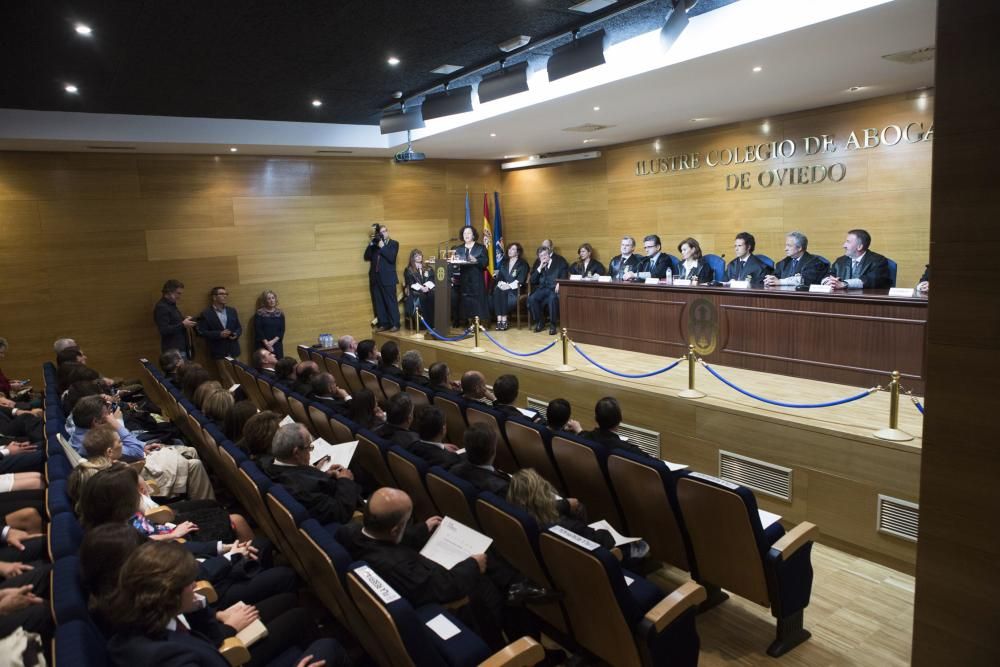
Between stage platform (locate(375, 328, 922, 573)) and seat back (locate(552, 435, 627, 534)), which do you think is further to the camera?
stage platform (locate(375, 328, 922, 573))

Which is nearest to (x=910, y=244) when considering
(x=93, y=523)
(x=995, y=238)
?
(x=995, y=238)

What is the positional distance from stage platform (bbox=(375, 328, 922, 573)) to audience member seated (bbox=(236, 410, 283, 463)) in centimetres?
312

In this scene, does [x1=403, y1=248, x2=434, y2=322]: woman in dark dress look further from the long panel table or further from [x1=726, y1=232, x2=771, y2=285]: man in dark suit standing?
[x1=726, y1=232, x2=771, y2=285]: man in dark suit standing

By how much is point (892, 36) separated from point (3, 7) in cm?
600

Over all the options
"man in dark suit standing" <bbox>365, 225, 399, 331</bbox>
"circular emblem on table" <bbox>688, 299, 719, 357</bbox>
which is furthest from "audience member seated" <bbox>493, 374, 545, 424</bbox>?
"man in dark suit standing" <bbox>365, 225, 399, 331</bbox>

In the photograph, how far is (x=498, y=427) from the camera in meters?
4.11

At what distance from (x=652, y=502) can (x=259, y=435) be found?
215 centimetres

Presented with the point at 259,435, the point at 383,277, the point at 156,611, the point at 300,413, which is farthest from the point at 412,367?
the point at 383,277

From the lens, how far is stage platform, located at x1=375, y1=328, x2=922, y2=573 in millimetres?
3816

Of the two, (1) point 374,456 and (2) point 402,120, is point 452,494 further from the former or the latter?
(2) point 402,120

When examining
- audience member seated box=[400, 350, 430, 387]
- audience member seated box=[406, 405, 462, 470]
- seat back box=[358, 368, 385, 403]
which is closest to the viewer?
audience member seated box=[406, 405, 462, 470]

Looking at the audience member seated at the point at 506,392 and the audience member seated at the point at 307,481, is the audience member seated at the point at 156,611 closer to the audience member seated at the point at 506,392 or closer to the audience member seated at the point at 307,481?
the audience member seated at the point at 307,481

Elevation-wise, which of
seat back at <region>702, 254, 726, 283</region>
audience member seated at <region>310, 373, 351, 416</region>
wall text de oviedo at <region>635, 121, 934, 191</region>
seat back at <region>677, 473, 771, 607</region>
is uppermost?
wall text de oviedo at <region>635, 121, 934, 191</region>

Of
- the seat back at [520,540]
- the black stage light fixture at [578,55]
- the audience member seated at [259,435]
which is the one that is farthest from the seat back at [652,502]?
the black stage light fixture at [578,55]
